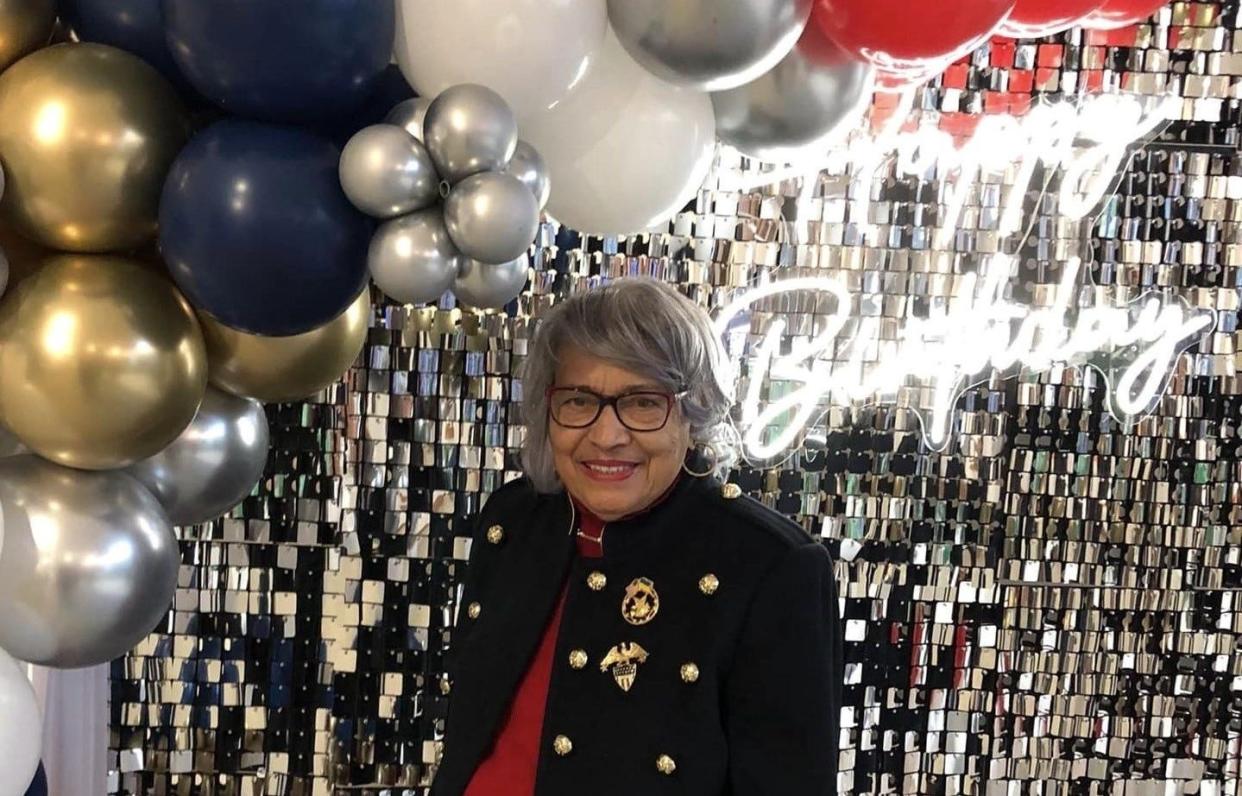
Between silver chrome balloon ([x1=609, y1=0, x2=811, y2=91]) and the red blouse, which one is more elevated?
silver chrome balloon ([x1=609, y1=0, x2=811, y2=91])

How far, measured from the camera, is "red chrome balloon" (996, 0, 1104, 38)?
1.24 metres

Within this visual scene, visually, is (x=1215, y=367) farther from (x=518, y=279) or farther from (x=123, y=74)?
(x=123, y=74)

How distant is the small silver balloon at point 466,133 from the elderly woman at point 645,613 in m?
0.42

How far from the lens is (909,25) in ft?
3.55

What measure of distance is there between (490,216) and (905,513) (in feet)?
5.52

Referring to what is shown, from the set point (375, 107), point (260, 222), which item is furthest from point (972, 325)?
point (260, 222)

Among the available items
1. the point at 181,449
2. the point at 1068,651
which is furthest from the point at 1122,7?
the point at 1068,651

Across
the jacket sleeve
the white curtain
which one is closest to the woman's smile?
the jacket sleeve

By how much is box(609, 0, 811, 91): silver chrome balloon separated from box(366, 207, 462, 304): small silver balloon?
0.28 meters

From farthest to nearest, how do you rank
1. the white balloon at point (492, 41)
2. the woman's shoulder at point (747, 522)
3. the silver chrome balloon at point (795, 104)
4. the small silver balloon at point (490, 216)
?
the woman's shoulder at point (747, 522)
the silver chrome balloon at point (795, 104)
the white balloon at point (492, 41)
the small silver balloon at point (490, 216)

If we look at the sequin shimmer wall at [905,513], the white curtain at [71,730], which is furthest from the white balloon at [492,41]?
the white curtain at [71,730]

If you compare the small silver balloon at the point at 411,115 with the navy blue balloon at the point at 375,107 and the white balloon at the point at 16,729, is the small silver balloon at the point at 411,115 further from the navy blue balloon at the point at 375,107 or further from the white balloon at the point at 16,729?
the white balloon at the point at 16,729

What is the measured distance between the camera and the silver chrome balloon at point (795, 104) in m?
1.17

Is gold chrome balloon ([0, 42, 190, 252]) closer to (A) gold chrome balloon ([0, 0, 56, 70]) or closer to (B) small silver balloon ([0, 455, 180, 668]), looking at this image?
(A) gold chrome balloon ([0, 0, 56, 70])
